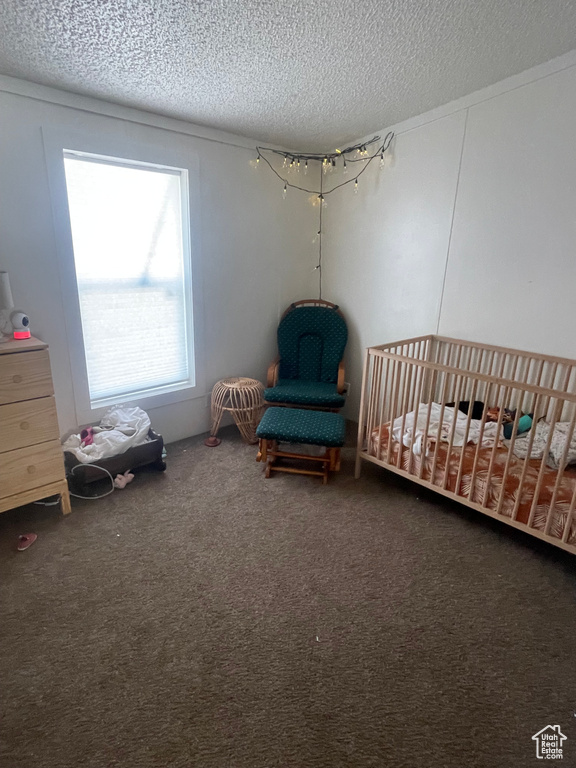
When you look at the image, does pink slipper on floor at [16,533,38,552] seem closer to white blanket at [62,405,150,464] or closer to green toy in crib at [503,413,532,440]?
white blanket at [62,405,150,464]

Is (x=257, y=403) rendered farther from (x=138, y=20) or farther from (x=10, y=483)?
(x=138, y=20)

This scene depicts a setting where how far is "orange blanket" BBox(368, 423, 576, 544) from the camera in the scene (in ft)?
6.00

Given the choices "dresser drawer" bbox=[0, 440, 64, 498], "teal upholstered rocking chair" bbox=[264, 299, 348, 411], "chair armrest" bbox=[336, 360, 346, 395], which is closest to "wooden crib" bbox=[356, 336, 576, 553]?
A: "chair armrest" bbox=[336, 360, 346, 395]

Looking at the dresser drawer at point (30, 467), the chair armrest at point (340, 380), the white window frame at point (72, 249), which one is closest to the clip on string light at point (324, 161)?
the white window frame at point (72, 249)

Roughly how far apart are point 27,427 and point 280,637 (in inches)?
62.2

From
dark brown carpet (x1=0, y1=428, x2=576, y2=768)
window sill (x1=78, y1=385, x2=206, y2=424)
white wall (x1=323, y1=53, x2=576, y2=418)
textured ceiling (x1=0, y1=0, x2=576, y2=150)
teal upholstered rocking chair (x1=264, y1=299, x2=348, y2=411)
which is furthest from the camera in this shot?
teal upholstered rocking chair (x1=264, y1=299, x2=348, y2=411)

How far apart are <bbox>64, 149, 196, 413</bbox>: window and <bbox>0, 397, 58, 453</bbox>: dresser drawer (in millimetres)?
621

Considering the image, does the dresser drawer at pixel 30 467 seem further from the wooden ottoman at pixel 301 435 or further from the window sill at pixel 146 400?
the wooden ottoman at pixel 301 435

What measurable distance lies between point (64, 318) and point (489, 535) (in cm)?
277

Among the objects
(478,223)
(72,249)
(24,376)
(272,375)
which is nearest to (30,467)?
(24,376)

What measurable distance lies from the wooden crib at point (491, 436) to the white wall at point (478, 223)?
0.17 metres

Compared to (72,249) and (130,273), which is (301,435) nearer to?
(130,273)

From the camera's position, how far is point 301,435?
8.23ft

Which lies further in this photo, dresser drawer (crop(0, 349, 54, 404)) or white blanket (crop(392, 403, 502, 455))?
white blanket (crop(392, 403, 502, 455))
